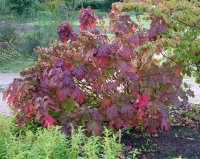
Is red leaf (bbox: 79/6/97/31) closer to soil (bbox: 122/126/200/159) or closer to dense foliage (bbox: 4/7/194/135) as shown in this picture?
dense foliage (bbox: 4/7/194/135)

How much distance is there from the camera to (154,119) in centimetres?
504

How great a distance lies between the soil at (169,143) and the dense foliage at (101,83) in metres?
0.14

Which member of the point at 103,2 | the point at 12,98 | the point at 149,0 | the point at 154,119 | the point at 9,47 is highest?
the point at 149,0

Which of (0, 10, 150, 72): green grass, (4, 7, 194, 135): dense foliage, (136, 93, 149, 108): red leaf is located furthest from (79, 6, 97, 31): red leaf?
(0, 10, 150, 72): green grass

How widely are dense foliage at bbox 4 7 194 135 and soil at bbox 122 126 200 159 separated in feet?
0.45

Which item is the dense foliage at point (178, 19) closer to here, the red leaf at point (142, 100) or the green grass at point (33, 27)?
Result: the red leaf at point (142, 100)

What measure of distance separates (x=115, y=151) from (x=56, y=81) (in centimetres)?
105

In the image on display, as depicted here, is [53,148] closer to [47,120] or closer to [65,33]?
[47,120]

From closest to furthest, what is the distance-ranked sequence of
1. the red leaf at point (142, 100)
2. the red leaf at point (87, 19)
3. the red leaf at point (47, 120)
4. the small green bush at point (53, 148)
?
the small green bush at point (53, 148) < the red leaf at point (47, 120) < the red leaf at point (142, 100) < the red leaf at point (87, 19)

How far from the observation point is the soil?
4.70m

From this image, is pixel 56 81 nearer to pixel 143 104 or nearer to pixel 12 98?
pixel 12 98

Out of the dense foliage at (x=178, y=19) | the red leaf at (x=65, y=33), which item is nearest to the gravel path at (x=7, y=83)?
the red leaf at (x=65, y=33)

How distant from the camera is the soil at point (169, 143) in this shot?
4.70m

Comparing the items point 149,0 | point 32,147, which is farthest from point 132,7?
point 32,147
